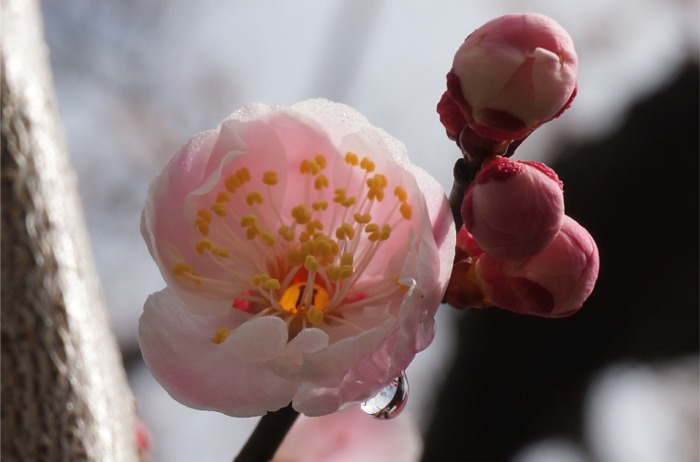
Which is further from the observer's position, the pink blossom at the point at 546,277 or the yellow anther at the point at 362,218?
the yellow anther at the point at 362,218

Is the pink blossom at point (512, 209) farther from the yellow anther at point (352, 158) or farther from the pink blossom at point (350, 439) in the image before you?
the pink blossom at point (350, 439)

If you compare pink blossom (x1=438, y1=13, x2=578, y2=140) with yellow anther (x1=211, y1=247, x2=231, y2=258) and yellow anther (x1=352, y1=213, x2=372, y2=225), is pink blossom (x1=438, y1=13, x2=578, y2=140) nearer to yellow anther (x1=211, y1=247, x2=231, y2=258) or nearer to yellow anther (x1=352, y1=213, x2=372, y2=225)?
yellow anther (x1=352, y1=213, x2=372, y2=225)

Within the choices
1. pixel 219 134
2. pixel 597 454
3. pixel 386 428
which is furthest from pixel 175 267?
pixel 597 454

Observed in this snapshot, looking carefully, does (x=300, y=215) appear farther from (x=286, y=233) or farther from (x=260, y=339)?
(x=260, y=339)

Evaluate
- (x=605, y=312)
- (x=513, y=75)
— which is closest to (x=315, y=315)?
(x=513, y=75)

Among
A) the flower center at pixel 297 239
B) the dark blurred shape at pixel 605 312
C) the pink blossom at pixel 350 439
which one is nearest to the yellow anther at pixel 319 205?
the flower center at pixel 297 239

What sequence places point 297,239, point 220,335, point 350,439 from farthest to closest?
1. point 350,439
2. point 297,239
3. point 220,335

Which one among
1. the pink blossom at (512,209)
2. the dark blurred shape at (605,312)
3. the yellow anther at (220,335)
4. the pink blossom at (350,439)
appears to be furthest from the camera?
the dark blurred shape at (605,312)
